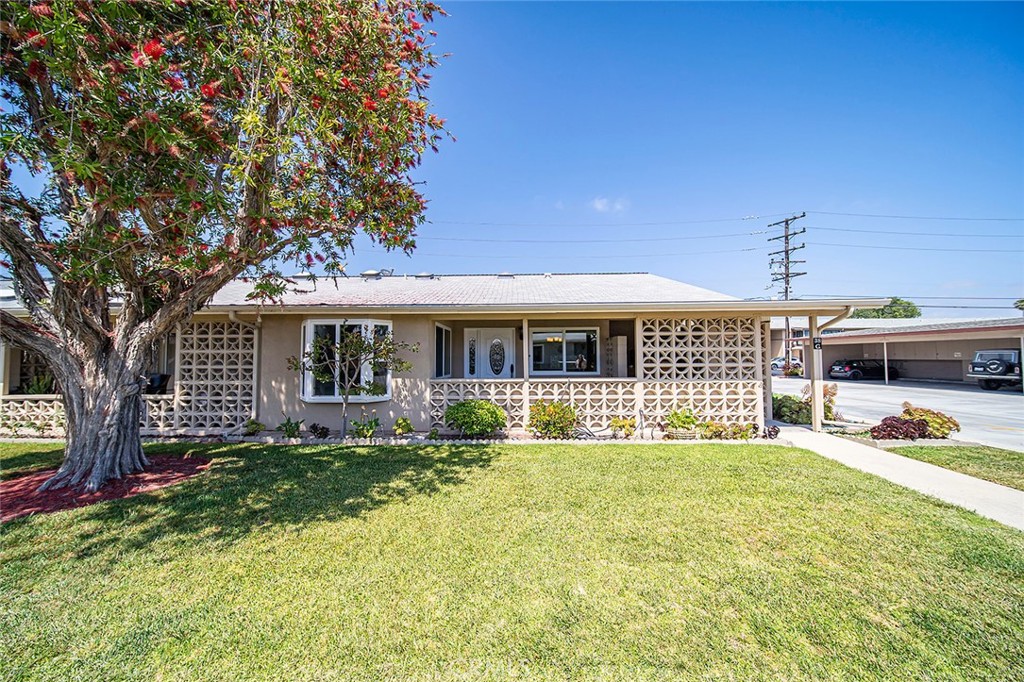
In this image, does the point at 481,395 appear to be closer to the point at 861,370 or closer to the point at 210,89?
the point at 210,89

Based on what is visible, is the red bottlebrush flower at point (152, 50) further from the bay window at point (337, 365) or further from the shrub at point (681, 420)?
the shrub at point (681, 420)

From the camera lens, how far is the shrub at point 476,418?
8.19 meters

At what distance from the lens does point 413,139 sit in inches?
221

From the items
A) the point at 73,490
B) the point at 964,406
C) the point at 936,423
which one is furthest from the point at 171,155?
the point at 964,406

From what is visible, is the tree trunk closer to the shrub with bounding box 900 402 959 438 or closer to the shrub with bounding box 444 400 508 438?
the shrub with bounding box 444 400 508 438

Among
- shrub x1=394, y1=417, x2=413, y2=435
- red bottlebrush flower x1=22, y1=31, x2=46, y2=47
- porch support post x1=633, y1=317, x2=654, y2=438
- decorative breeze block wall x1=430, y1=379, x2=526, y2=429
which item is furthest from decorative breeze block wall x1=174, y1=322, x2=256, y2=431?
porch support post x1=633, y1=317, x2=654, y2=438

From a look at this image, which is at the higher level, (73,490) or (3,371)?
(3,371)

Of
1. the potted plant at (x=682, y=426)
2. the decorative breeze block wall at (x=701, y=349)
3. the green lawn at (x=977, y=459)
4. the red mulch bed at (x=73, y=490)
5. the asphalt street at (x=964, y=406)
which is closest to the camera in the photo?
the red mulch bed at (x=73, y=490)

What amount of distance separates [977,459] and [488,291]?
391 inches

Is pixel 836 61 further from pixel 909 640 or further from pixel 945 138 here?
pixel 909 640

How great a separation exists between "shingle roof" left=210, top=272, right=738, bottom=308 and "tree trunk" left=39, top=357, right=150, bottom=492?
279 centimetres

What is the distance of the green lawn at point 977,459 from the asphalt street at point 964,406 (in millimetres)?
939

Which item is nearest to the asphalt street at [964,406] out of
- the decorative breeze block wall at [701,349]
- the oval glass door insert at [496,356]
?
the decorative breeze block wall at [701,349]

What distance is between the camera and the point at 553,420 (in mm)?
8406
